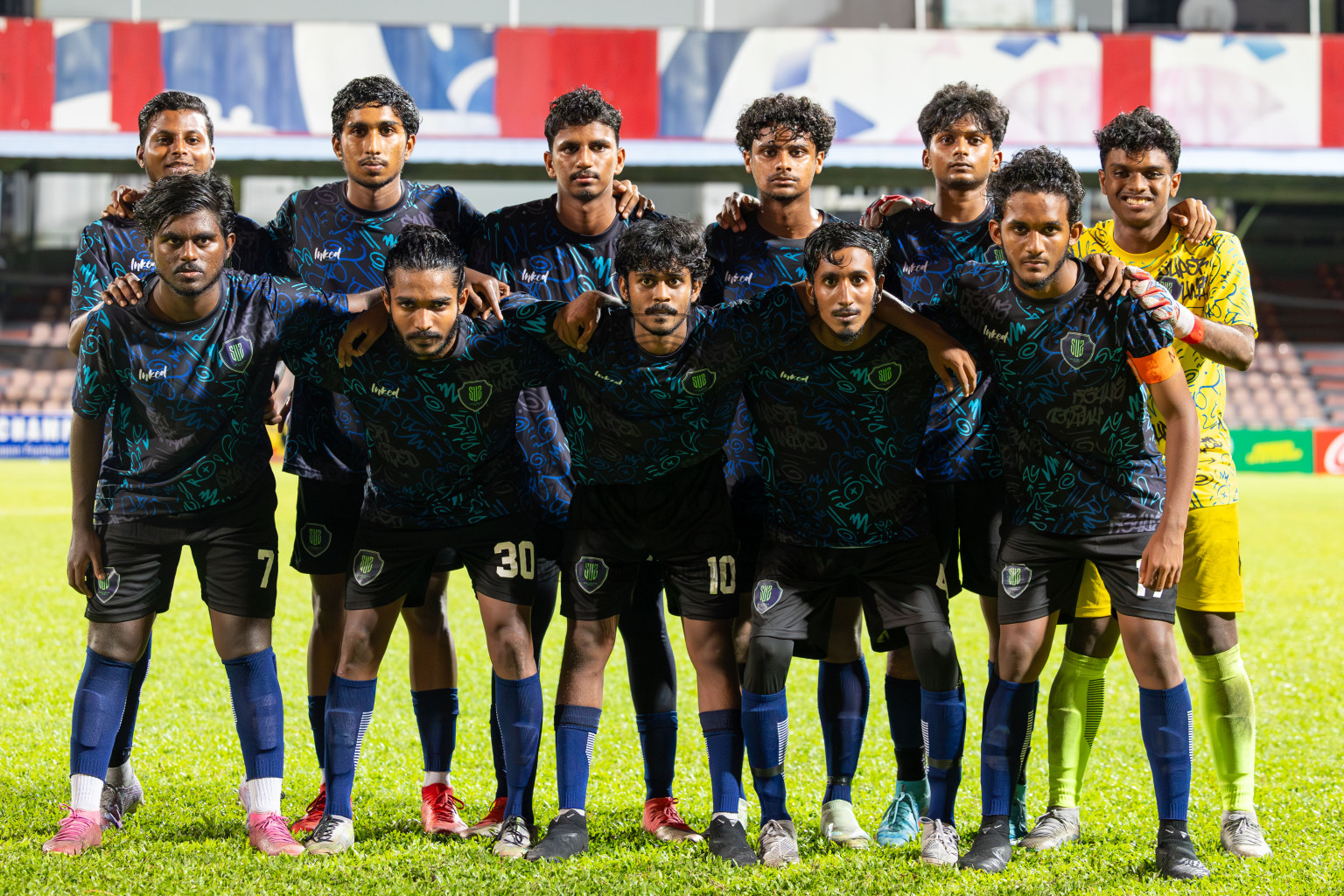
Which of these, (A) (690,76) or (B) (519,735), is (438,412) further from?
(A) (690,76)

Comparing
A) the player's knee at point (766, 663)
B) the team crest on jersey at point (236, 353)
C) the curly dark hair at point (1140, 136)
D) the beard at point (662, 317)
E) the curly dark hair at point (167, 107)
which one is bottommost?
the player's knee at point (766, 663)

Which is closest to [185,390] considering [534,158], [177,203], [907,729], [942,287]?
[177,203]

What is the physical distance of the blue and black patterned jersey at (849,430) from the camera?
11.6ft

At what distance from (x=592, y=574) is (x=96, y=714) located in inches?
59.7

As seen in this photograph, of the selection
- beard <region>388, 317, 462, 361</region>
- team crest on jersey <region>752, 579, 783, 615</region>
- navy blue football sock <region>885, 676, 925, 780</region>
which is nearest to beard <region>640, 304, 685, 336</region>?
beard <region>388, 317, 462, 361</region>

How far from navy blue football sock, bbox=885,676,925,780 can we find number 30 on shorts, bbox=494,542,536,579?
3.99 ft

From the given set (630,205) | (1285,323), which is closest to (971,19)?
(1285,323)

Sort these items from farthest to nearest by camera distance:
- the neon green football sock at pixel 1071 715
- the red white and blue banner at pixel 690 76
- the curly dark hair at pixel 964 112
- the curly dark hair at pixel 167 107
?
the red white and blue banner at pixel 690 76 → the curly dark hair at pixel 167 107 → the curly dark hair at pixel 964 112 → the neon green football sock at pixel 1071 715

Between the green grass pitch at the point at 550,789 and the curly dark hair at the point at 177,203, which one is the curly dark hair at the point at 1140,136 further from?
the curly dark hair at the point at 177,203

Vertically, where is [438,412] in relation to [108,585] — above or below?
above

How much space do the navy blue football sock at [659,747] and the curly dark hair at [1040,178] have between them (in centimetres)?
186

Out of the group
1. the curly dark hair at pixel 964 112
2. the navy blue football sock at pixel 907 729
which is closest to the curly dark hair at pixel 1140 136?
the curly dark hair at pixel 964 112

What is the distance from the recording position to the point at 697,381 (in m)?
3.53

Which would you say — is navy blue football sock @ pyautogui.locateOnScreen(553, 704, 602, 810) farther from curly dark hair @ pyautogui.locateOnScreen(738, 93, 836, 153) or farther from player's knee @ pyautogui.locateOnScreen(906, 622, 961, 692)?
curly dark hair @ pyautogui.locateOnScreen(738, 93, 836, 153)
